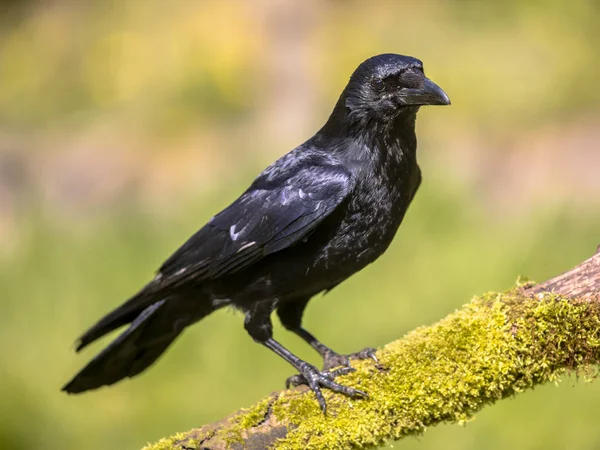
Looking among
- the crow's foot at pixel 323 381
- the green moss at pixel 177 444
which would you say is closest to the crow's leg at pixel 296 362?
the crow's foot at pixel 323 381

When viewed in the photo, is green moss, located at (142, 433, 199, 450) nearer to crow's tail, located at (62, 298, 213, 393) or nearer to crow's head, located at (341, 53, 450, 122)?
crow's tail, located at (62, 298, 213, 393)

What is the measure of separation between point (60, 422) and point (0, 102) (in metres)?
5.33

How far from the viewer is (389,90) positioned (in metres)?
2.93

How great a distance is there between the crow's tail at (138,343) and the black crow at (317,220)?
2 cm

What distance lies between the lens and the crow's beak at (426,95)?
2797 mm

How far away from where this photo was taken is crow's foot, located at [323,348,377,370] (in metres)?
2.93

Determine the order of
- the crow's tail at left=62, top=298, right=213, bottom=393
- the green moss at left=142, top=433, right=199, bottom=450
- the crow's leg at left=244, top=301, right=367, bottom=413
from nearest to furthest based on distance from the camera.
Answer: the green moss at left=142, top=433, right=199, bottom=450 < the crow's leg at left=244, top=301, right=367, bottom=413 < the crow's tail at left=62, top=298, right=213, bottom=393

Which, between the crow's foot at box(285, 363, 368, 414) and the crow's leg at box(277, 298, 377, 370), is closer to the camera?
the crow's foot at box(285, 363, 368, 414)

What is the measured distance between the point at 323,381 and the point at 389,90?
113 cm

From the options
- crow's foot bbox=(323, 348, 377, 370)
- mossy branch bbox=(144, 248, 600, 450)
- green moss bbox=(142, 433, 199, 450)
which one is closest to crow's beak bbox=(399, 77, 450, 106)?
mossy branch bbox=(144, 248, 600, 450)

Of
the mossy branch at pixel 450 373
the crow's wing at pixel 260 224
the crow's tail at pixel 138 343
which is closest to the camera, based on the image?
the mossy branch at pixel 450 373

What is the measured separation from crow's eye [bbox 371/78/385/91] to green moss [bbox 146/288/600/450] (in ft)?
2.91

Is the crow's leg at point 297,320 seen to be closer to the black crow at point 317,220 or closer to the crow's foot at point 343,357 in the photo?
the crow's foot at point 343,357

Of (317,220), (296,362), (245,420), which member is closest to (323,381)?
(296,362)
